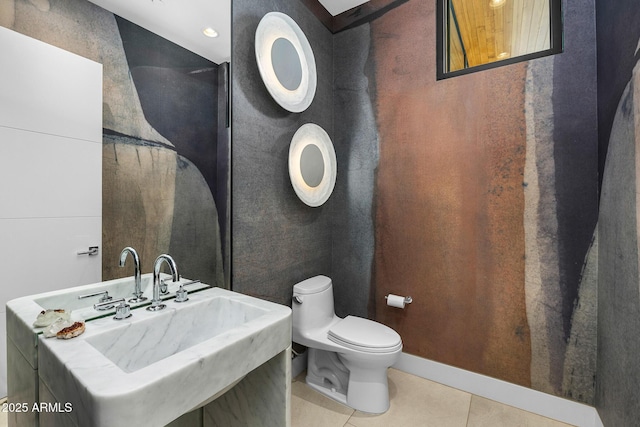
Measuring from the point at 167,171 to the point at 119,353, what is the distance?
0.71 metres

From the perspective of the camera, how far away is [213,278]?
1413 mm

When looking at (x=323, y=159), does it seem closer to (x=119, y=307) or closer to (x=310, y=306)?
(x=310, y=306)

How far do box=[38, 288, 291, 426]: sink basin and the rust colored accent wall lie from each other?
4.17ft

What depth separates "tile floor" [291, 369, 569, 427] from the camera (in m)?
1.58

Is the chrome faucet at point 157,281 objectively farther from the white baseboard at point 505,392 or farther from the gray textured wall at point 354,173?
the white baseboard at point 505,392

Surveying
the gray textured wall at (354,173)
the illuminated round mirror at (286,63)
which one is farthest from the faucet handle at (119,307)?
the gray textured wall at (354,173)

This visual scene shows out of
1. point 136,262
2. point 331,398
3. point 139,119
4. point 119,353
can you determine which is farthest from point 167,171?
point 331,398

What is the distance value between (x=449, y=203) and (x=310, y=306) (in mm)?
1167

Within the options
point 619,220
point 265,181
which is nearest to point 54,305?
point 265,181

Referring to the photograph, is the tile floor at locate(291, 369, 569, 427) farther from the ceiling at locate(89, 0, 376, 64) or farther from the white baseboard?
the ceiling at locate(89, 0, 376, 64)

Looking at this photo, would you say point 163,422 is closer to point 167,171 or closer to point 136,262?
point 136,262

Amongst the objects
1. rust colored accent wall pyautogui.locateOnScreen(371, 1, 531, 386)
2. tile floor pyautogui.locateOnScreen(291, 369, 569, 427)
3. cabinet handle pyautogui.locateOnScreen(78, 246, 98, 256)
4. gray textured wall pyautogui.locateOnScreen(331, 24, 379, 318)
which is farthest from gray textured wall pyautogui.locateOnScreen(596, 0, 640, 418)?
cabinet handle pyautogui.locateOnScreen(78, 246, 98, 256)

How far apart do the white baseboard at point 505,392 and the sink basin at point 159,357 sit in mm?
1394

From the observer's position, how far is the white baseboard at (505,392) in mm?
1578
